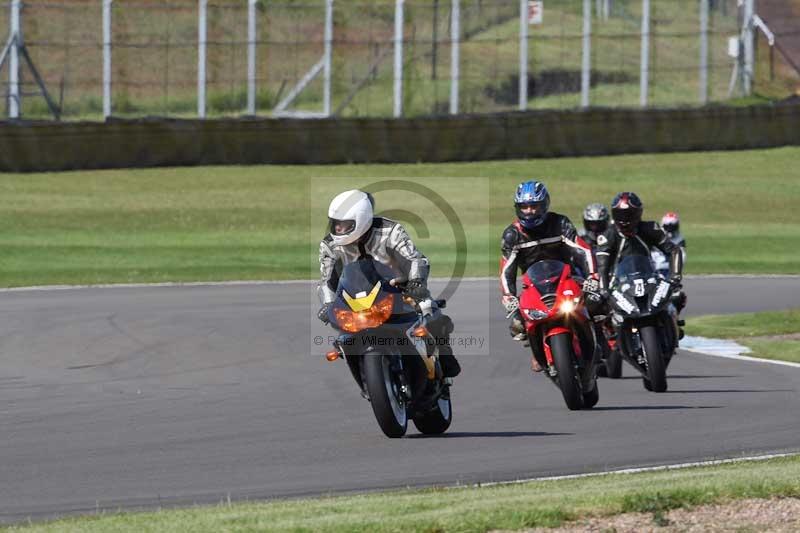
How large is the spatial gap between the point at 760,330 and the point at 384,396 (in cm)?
976

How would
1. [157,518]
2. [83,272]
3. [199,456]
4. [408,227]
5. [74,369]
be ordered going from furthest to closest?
1. [408,227]
2. [83,272]
3. [74,369]
4. [199,456]
5. [157,518]

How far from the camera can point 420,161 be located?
33.7 metres

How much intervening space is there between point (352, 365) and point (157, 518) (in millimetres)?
3057

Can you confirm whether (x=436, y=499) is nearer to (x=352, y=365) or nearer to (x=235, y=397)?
(x=352, y=365)

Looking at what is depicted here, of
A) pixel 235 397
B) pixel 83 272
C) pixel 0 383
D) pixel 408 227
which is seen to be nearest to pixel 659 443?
pixel 235 397

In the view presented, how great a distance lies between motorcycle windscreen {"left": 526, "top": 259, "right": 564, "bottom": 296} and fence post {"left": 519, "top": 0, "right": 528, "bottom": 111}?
22.2m

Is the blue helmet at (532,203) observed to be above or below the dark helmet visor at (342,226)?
above

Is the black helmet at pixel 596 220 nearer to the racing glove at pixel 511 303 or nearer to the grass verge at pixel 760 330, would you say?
the grass verge at pixel 760 330

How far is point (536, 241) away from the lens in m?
12.8

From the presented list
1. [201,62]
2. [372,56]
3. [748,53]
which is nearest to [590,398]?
[201,62]

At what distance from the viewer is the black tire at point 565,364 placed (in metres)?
12.2

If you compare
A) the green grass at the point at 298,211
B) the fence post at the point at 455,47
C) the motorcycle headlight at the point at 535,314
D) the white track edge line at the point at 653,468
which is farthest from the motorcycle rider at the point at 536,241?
the fence post at the point at 455,47

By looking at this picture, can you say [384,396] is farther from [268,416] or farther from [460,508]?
[460,508]

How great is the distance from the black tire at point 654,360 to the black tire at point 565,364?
158cm
